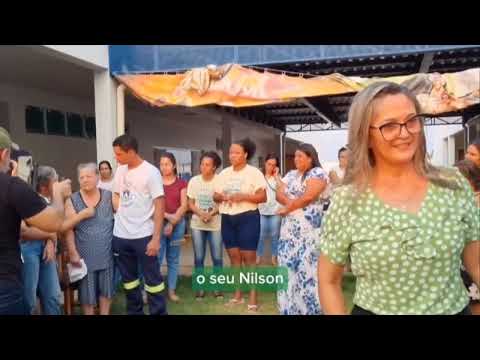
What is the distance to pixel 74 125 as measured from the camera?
759 centimetres

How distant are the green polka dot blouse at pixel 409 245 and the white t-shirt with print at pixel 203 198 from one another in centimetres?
280

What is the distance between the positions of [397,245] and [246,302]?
2880mm

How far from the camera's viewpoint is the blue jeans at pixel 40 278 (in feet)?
9.52

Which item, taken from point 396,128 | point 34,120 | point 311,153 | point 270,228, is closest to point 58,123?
point 34,120

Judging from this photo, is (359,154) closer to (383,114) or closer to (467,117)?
(383,114)

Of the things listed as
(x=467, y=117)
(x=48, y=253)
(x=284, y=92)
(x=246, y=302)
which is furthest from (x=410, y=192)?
(x=467, y=117)

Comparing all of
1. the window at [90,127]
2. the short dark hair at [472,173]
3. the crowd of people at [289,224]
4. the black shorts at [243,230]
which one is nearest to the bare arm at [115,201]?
the crowd of people at [289,224]

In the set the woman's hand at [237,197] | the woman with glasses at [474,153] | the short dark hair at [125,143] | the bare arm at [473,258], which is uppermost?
the short dark hair at [125,143]

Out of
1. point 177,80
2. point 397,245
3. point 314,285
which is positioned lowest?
point 314,285

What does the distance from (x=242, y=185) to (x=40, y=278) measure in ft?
5.36

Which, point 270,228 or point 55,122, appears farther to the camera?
point 55,122

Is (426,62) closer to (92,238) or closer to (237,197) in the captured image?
(237,197)

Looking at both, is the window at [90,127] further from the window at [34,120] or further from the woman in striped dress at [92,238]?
the woman in striped dress at [92,238]

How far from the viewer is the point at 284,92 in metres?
4.42
